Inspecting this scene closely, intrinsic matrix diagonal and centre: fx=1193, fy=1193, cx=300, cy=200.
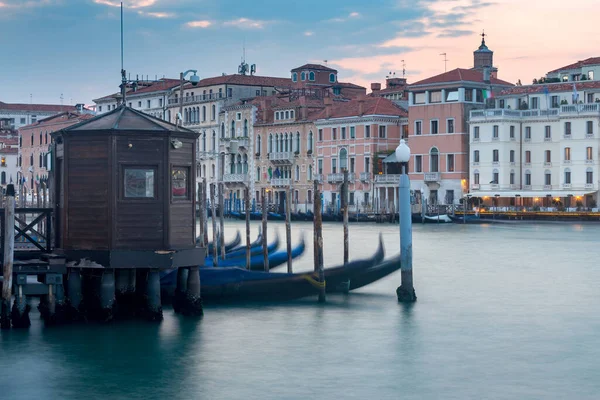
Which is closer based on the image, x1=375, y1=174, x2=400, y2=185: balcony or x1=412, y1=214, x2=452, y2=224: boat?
x1=412, y1=214, x2=452, y2=224: boat

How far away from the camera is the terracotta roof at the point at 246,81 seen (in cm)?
6191

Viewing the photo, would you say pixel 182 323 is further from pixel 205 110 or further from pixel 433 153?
pixel 205 110

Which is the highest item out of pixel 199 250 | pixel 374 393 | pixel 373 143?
pixel 373 143

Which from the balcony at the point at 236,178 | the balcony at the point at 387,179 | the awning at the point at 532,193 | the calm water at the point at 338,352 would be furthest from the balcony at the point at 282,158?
the calm water at the point at 338,352

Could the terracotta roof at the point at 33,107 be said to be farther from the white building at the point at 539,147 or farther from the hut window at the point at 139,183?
the hut window at the point at 139,183

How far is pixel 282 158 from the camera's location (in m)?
57.8

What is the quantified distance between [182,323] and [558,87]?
119 ft

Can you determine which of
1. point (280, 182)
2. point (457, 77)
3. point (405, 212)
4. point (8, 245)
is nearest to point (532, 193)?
point (457, 77)

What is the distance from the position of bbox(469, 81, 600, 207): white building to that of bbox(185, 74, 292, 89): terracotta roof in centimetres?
1612

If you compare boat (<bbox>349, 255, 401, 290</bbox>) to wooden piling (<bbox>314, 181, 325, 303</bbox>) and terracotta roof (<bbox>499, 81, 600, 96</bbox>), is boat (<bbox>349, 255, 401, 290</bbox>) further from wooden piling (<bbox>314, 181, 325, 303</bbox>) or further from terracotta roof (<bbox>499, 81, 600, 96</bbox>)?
terracotta roof (<bbox>499, 81, 600, 96</bbox>)

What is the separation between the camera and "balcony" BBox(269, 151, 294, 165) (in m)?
57.6

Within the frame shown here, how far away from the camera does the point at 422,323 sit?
52.4 feet

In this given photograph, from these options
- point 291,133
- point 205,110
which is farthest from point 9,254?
point 205,110

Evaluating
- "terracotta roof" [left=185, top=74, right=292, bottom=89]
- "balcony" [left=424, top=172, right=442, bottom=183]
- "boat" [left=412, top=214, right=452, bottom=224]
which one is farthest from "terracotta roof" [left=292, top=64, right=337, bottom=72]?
"boat" [left=412, top=214, right=452, bottom=224]
